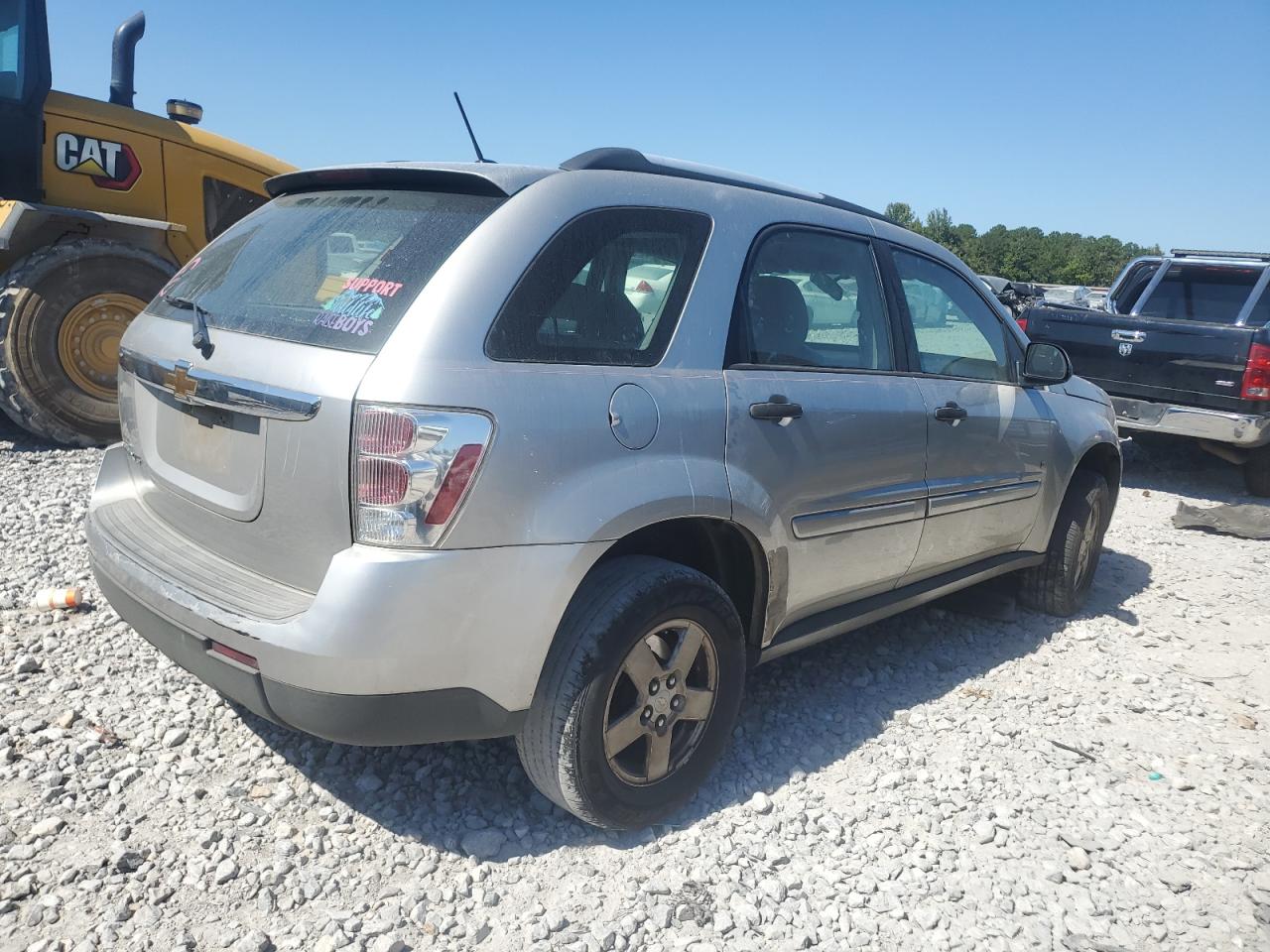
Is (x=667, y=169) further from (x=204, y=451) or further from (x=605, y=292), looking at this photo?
(x=204, y=451)

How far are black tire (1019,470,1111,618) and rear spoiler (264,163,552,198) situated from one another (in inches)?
133

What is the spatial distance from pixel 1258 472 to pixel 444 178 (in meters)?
8.31

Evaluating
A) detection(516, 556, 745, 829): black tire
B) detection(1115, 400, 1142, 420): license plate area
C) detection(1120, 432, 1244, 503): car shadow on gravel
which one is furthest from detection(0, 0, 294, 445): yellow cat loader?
detection(1120, 432, 1244, 503): car shadow on gravel

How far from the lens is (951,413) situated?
3.76 metres

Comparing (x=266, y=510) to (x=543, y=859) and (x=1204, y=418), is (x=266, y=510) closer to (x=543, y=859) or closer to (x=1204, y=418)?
(x=543, y=859)

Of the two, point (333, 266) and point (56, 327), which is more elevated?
point (333, 266)

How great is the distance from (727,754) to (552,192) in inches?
77.5

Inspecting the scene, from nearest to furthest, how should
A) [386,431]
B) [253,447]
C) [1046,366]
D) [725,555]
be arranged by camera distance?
[386,431]
[253,447]
[725,555]
[1046,366]

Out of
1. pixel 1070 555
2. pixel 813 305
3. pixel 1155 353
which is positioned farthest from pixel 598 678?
pixel 1155 353

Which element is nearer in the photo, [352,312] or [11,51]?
[352,312]

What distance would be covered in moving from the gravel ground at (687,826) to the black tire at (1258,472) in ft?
16.5

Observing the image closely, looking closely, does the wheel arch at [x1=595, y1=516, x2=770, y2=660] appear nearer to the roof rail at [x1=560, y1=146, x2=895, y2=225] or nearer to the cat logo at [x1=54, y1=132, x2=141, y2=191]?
the roof rail at [x1=560, y1=146, x2=895, y2=225]

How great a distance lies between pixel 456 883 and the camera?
2.59m

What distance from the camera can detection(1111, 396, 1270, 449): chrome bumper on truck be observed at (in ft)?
25.6
